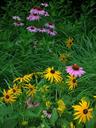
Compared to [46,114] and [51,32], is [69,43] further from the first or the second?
[46,114]

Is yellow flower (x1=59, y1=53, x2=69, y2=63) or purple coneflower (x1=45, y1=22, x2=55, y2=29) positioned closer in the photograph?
yellow flower (x1=59, y1=53, x2=69, y2=63)

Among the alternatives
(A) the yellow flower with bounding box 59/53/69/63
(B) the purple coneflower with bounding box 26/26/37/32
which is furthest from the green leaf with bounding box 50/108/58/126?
(B) the purple coneflower with bounding box 26/26/37/32

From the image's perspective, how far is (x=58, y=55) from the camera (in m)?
4.55

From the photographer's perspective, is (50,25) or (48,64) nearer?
(48,64)

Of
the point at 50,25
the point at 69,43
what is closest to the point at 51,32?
the point at 50,25

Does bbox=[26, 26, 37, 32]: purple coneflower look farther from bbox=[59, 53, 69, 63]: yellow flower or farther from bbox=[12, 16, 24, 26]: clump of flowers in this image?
bbox=[59, 53, 69, 63]: yellow flower

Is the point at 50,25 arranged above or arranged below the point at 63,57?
above

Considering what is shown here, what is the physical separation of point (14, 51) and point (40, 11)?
0.73 m

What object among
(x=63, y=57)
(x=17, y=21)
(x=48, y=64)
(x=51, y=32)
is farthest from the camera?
(x=17, y=21)

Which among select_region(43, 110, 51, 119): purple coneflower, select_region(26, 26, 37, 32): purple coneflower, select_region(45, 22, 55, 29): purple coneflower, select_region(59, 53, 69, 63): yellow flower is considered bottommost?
select_region(43, 110, 51, 119): purple coneflower

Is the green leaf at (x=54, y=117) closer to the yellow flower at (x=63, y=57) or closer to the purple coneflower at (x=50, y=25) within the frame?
the yellow flower at (x=63, y=57)

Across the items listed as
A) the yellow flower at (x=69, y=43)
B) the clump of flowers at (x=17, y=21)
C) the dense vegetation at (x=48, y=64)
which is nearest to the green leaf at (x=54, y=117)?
the dense vegetation at (x=48, y=64)

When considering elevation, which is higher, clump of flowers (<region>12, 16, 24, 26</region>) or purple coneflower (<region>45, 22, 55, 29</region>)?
clump of flowers (<region>12, 16, 24, 26</region>)

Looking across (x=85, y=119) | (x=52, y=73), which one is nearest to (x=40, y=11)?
(x=52, y=73)
